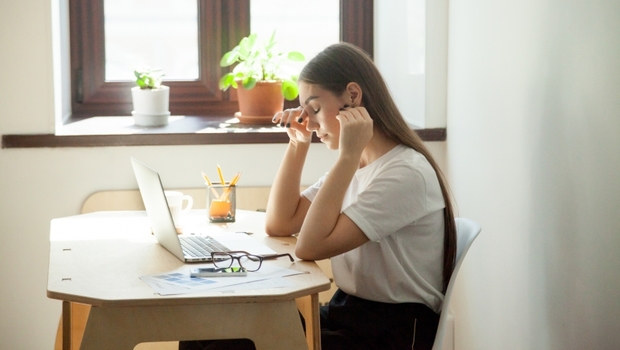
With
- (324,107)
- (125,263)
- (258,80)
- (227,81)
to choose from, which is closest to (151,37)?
(227,81)

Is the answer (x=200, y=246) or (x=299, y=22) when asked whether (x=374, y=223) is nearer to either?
(x=200, y=246)

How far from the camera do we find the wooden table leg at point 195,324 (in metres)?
1.42

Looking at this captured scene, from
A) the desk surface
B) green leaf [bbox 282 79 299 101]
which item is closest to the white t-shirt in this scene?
the desk surface

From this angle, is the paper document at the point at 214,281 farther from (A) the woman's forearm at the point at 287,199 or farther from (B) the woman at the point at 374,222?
(A) the woman's forearm at the point at 287,199

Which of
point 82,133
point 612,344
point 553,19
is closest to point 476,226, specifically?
point 612,344

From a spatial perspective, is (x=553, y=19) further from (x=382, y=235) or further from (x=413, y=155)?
(x=382, y=235)

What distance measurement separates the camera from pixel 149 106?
9.47 ft

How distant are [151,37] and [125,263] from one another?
5.69 feet

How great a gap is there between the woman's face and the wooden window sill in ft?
2.97

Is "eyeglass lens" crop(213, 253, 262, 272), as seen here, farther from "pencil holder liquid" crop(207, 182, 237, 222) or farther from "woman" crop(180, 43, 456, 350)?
"pencil holder liquid" crop(207, 182, 237, 222)

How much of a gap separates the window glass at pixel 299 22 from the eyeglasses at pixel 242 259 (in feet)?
5.53

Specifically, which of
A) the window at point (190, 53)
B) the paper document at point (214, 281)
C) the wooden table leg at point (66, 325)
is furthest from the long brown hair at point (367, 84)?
the window at point (190, 53)

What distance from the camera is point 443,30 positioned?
2.69 meters

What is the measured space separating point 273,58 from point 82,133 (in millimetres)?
796
